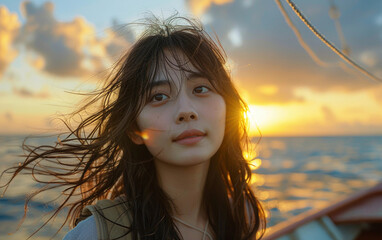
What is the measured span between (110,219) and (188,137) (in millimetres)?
419

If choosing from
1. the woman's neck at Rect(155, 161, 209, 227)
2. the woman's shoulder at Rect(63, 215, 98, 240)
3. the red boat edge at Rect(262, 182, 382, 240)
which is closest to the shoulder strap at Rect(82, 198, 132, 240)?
the woman's shoulder at Rect(63, 215, 98, 240)

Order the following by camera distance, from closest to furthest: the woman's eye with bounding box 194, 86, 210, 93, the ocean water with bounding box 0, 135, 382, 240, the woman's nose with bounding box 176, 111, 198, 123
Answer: the woman's nose with bounding box 176, 111, 198, 123 < the woman's eye with bounding box 194, 86, 210, 93 < the ocean water with bounding box 0, 135, 382, 240

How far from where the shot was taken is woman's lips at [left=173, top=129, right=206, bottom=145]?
50.9 inches

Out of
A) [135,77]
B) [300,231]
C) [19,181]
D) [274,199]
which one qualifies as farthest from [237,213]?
[274,199]

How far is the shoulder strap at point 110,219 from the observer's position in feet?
4.00

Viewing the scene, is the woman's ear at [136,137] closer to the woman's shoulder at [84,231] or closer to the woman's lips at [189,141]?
the woman's lips at [189,141]

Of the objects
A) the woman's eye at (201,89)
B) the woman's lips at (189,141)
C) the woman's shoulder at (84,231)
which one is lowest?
the woman's shoulder at (84,231)

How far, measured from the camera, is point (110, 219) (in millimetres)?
1263

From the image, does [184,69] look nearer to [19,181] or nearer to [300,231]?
[300,231]

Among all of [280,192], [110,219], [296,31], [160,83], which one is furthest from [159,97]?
[280,192]

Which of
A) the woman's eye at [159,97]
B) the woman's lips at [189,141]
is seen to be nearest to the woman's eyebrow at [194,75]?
the woman's eye at [159,97]

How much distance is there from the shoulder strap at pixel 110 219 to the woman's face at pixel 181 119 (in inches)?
10.3

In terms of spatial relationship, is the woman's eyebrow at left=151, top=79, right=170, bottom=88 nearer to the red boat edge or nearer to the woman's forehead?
the woman's forehead

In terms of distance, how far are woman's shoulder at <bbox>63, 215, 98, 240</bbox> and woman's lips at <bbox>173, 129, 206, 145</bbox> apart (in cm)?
42
